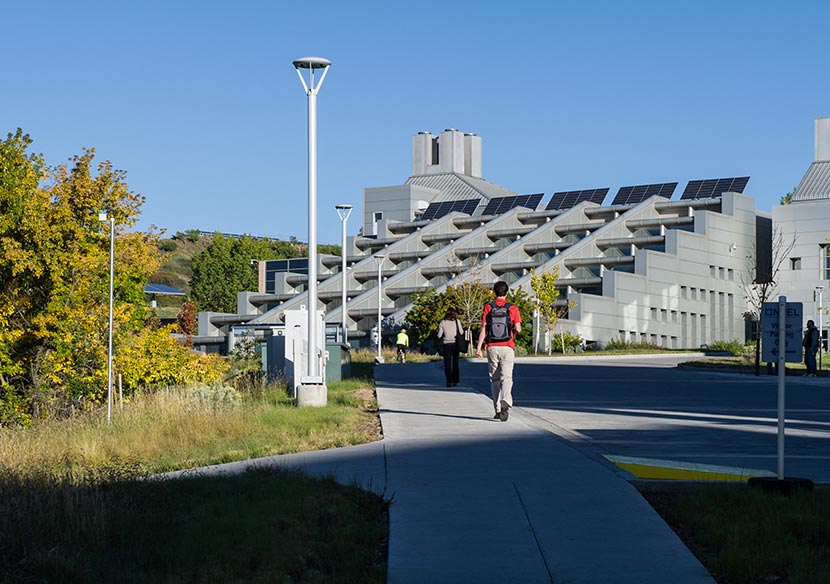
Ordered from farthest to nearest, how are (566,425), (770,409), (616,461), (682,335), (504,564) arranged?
(682,335) < (770,409) < (566,425) < (616,461) < (504,564)

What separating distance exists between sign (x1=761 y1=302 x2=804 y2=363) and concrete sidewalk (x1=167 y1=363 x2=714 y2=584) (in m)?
1.65

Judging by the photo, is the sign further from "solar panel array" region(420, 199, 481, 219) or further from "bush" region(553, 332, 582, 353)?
"solar panel array" region(420, 199, 481, 219)

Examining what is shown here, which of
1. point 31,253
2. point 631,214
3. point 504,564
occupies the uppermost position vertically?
point 631,214

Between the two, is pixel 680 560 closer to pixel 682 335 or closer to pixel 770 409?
pixel 770 409

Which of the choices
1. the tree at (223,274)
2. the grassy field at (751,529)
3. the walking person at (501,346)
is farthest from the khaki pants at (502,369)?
the tree at (223,274)

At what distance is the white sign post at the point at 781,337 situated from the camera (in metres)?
9.98

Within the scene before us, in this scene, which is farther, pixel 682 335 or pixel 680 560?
pixel 682 335

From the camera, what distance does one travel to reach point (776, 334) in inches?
396

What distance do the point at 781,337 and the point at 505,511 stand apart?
2750 mm

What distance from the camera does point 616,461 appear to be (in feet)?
41.1

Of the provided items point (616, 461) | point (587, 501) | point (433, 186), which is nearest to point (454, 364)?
point (616, 461)

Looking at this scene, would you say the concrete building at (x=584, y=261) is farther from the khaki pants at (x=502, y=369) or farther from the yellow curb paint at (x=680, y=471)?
the yellow curb paint at (x=680, y=471)

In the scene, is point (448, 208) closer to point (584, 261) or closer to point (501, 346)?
point (584, 261)

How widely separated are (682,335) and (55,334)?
68481mm
